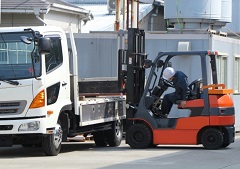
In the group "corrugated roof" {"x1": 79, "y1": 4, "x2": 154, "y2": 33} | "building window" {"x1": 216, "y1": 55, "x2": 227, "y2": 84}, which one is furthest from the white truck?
"corrugated roof" {"x1": 79, "y1": 4, "x2": 154, "y2": 33}

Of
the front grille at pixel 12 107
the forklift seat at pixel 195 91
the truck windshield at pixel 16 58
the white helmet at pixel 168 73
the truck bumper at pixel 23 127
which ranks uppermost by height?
the truck windshield at pixel 16 58

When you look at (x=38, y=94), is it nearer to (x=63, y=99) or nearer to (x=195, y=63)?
(x=63, y=99)

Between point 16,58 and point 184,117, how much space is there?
14.1 feet

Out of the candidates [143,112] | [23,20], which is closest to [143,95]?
[143,112]

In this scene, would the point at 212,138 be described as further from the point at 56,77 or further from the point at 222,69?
the point at 222,69

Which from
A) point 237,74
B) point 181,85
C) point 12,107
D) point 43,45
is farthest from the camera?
point 237,74

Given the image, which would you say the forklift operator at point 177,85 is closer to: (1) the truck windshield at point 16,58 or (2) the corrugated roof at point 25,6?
(1) the truck windshield at point 16,58

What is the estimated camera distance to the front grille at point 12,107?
1648cm

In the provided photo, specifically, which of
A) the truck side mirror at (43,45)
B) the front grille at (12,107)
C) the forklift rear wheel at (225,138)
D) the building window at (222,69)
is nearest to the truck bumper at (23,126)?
the front grille at (12,107)

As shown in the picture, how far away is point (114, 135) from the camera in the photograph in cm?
1994

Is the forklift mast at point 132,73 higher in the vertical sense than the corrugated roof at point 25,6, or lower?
lower

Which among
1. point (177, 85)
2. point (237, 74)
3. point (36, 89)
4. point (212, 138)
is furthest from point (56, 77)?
point (237, 74)

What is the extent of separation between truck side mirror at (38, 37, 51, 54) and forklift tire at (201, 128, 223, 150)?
4.35 meters

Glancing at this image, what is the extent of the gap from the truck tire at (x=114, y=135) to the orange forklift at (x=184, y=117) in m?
0.77
